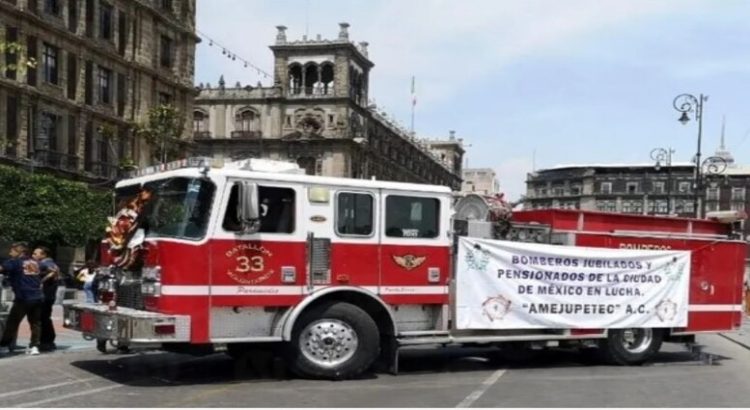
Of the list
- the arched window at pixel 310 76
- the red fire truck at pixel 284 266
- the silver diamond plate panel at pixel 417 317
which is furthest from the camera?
the arched window at pixel 310 76

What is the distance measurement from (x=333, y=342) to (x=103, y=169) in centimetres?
4737

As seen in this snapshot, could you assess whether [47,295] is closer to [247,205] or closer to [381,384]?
[247,205]

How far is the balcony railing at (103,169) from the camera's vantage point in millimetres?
54281

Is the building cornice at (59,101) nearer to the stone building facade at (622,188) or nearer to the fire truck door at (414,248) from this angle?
the fire truck door at (414,248)

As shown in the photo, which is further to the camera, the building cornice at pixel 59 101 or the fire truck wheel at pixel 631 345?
the building cornice at pixel 59 101

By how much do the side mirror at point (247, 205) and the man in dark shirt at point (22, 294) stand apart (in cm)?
454

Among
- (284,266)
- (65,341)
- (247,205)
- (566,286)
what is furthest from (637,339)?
(65,341)

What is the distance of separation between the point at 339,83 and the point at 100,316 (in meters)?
97.7

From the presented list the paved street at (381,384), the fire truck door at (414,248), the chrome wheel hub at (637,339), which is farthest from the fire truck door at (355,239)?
the chrome wheel hub at (637,339)

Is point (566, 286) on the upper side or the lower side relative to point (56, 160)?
lower

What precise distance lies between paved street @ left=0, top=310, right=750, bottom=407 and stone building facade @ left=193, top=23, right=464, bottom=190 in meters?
90.0

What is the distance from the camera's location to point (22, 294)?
13156 millimetres

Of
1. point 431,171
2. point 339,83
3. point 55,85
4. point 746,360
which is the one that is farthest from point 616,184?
point 746,360

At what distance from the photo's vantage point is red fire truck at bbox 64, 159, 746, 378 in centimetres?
1026
